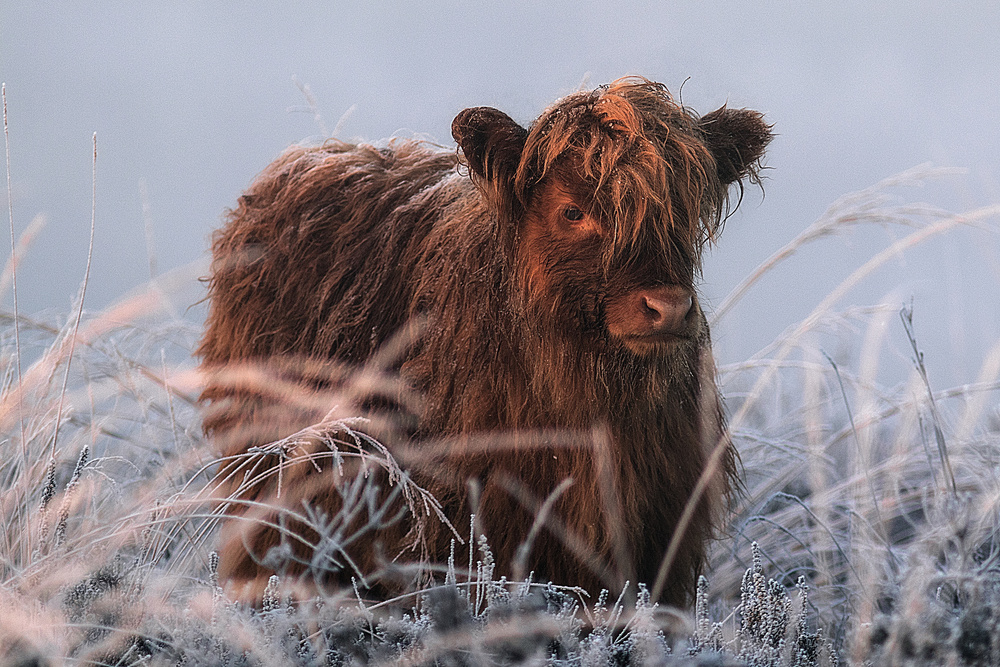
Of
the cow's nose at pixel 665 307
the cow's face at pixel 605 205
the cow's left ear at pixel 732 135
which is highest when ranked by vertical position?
the cow's left ear at pixel 732 135

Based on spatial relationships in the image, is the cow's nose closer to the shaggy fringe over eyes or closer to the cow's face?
the cow's face

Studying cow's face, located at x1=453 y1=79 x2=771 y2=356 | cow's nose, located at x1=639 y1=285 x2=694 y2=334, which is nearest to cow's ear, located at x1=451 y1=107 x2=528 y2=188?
cow's face, located at x1=453 y1=79 x2=771 y2=356

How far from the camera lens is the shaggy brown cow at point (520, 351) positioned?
270cm

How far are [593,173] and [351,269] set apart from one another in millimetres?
1125

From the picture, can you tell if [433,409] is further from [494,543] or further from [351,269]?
[351,269]

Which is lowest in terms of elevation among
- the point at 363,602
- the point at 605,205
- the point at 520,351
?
the point at 363,602

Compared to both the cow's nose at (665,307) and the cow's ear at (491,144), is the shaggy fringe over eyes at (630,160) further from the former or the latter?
the cow's nose at (665,307)

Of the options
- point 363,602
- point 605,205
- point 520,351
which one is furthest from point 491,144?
point 363,602

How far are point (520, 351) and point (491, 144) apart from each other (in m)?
0.64

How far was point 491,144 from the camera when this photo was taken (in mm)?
2799

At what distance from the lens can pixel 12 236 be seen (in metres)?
2.96

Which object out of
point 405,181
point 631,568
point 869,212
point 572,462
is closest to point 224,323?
point 405,181

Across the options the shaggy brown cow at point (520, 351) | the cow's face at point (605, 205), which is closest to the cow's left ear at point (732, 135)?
the shaggy brown cow at point (520, 351)

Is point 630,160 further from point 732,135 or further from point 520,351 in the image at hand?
point 520,351
